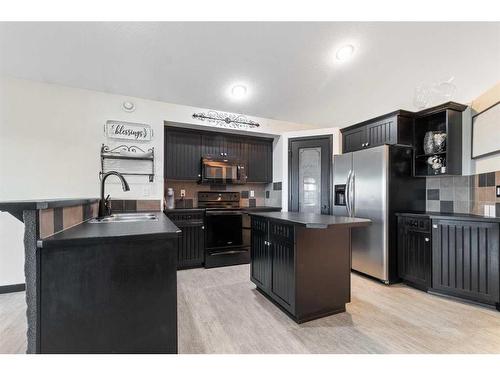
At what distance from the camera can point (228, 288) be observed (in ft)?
9.02

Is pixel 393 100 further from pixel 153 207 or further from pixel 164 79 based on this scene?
pixel 153 207

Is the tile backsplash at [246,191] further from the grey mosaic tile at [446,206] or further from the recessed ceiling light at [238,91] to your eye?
the grey mosaic tile at [446,206]

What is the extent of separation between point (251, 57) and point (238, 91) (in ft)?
2.10

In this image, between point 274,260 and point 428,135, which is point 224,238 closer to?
point 274,260

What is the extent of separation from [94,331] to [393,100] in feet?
13.5

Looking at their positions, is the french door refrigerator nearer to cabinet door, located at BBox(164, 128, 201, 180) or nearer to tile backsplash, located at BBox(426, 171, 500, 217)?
tile backsplash, located at BBox(426, 171, 500, 217)

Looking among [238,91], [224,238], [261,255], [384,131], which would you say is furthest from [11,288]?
[384,131]

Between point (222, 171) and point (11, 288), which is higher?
point (222, 171)

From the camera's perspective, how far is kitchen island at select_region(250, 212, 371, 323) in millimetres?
1978

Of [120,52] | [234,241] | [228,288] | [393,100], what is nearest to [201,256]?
[234,241]

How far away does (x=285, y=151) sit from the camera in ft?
13.4

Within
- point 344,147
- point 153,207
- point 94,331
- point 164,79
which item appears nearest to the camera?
point 94,331

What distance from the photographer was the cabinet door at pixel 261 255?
2402mm

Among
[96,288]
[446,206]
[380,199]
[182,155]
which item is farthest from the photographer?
[182,155]
